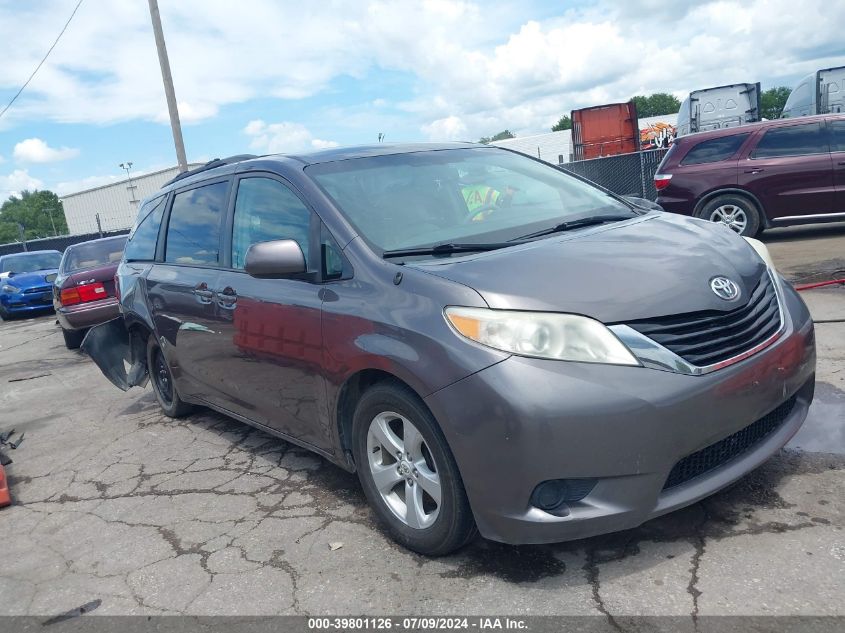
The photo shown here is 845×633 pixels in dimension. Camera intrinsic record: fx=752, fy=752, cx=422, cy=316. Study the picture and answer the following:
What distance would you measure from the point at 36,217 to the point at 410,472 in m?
136

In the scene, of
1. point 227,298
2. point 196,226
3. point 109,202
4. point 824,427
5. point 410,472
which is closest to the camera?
point 410,472

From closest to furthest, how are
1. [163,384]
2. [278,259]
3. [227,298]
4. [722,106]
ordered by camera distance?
[278,259] < [227,298] < [163,384] < [722,106]

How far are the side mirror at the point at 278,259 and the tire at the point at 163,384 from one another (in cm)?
236

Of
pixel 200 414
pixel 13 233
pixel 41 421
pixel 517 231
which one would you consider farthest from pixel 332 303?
pixel 13 233

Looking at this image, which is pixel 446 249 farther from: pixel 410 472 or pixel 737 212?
pixel 737 212

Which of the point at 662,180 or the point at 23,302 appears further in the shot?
the point at 23,302

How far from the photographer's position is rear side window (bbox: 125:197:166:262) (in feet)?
17.8

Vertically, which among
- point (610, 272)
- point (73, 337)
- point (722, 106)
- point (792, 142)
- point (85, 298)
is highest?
point (722, 106)

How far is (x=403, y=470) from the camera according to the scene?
309 cm

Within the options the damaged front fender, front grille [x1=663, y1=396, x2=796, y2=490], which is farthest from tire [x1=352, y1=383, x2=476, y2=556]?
the damaged front fender

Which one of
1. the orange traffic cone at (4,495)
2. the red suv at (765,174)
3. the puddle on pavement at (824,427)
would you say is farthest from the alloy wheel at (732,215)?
the orange traffic cone at (4,495)

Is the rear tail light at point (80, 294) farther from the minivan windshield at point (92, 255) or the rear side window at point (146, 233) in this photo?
the rear side window at point (146, 233)

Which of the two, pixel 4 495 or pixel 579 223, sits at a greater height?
pixel 579 223

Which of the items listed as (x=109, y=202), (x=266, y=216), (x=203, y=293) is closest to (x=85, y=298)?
(x=203, y=293)
